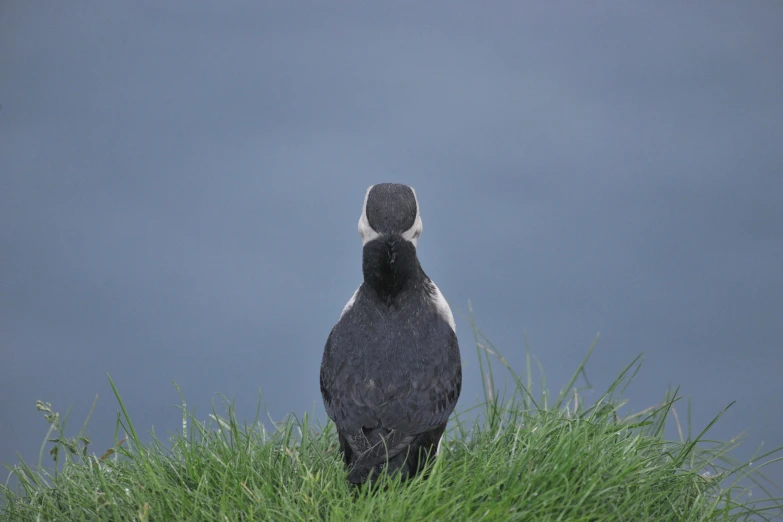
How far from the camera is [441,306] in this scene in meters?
4.46

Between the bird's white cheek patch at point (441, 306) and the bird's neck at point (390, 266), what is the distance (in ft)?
0.56

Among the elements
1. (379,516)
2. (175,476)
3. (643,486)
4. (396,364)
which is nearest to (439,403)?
(396,364)

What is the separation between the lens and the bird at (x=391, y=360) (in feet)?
13.3

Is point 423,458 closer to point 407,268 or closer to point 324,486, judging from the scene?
point 324,486

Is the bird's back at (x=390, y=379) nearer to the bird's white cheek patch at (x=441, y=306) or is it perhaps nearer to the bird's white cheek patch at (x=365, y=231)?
the bird's white cheek patch at (x=441, y=306)

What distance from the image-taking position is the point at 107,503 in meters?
4.14

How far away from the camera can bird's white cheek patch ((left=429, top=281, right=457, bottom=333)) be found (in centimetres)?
444

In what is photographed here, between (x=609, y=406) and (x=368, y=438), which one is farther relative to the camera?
(x=609, y=406)

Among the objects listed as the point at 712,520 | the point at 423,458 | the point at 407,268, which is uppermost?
the point at 407,268

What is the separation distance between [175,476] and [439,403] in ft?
4.83

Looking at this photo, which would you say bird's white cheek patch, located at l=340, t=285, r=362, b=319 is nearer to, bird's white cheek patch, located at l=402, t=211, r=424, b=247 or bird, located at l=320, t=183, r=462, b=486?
bird, located at l=320, t=183, r=462, b=486

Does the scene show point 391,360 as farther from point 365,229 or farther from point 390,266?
point 365,229

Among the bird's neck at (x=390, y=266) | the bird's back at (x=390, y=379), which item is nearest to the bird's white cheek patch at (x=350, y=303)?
the bird's back at (x=390, y=379)

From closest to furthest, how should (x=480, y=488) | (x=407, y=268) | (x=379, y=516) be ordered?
(x=379, y=516) → (x=480, y=488) → (x=407, y=268)
